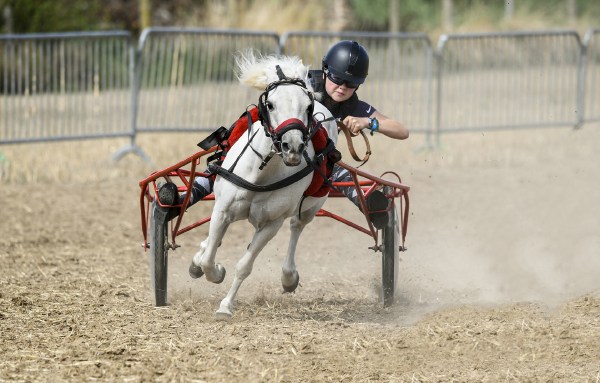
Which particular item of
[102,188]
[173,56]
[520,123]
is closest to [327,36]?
[173,56]

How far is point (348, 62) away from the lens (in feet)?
A: 21.8

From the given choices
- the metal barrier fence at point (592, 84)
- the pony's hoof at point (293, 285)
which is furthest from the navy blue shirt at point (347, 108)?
the metal barrier fence at point (592, 84)

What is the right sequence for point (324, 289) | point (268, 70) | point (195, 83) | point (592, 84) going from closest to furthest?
point (268, 70) → point (324, 289) → point (195, 83) → point (592, 84)

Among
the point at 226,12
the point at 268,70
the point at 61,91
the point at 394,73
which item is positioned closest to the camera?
the point at 268,70

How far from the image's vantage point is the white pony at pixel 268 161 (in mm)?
5797

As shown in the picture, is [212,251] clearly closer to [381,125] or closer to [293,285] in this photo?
[293,285]

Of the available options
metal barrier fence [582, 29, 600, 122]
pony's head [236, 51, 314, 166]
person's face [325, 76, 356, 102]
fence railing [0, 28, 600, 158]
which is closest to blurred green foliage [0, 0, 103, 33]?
fence railing [0, 28, 600, 158]

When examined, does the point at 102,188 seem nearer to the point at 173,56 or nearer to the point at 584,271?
the point at 173,56

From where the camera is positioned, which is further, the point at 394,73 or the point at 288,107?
the point at 394,73

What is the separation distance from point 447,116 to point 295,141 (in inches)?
420

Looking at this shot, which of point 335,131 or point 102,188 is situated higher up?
point 335,131

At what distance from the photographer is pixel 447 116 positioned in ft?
52.4

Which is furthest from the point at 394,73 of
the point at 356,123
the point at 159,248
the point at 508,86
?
the point at 356,123

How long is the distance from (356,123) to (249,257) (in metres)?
1.07
